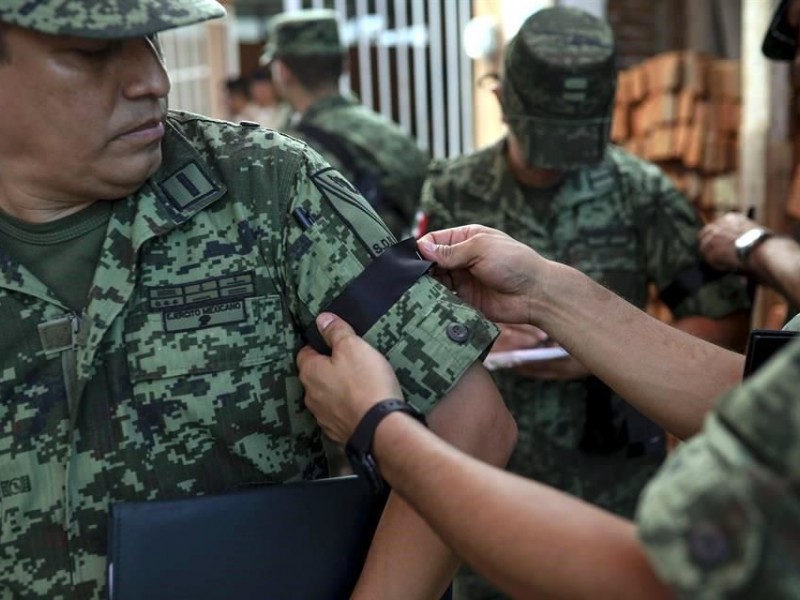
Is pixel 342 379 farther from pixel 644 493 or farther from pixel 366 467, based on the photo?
pixel 644 493

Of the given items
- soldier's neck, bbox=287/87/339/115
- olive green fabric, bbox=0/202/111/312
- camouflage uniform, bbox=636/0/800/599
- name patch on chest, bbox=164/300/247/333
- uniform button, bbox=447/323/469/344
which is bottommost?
soldier's neck, bbox=287/87/339/115

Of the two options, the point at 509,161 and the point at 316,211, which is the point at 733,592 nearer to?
the point at 316,211

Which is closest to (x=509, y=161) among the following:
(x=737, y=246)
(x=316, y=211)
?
(x=737, y=246)

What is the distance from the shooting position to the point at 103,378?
58.1 inches

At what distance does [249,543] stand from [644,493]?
634 millimetres

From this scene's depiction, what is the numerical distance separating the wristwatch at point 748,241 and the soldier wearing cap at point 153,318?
1256 millimetres

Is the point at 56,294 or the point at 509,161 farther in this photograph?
the point at 509,161

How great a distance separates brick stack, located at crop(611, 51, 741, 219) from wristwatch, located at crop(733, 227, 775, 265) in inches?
55.7

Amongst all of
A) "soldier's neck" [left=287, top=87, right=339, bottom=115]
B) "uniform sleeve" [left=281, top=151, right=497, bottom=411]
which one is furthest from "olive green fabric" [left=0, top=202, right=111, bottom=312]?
"soldier's neck" [left=287, top=87, right=339, bottom=115]

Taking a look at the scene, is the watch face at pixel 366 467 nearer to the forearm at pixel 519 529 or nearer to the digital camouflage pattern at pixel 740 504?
the forearm at pixel 519 529

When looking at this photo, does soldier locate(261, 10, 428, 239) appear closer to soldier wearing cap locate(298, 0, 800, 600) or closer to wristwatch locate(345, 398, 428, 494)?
soldier wearing cap locate(298, 0, 800, 600)

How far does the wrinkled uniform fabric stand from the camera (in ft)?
13.8

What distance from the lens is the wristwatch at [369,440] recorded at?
1.26 metres

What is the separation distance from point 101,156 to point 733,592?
103 cm
